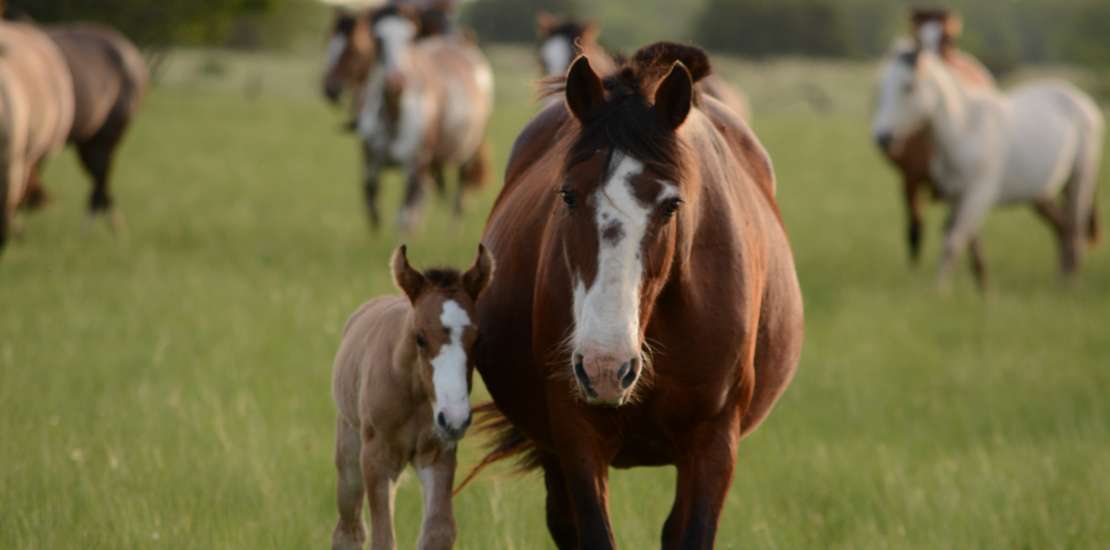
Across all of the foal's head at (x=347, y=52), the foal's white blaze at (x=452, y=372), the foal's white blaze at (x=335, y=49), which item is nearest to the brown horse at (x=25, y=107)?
the foal's head at (x=347, y=52)

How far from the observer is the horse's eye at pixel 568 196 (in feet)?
12.5

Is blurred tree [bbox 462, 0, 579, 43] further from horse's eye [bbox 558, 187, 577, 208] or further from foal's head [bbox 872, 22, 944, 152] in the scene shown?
horse's eye [bbox 558, 187, 577, 208]

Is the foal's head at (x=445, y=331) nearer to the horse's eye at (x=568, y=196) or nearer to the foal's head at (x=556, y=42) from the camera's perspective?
the horse's eye at (x=568, y=196)

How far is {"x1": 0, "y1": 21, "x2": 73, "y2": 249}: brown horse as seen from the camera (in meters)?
11.1

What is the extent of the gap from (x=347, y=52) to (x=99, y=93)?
268 centimetres

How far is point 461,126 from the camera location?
1698 cm

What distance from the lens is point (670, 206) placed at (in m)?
3.78

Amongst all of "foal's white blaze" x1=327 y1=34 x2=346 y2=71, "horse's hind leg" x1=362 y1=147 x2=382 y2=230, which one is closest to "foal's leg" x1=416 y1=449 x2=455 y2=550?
"horse's hind leg" x1=362 y1=147 x2=382 y2=230

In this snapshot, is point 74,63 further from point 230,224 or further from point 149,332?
point 149,332

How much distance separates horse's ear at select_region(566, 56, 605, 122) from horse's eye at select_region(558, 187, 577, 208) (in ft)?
0.70

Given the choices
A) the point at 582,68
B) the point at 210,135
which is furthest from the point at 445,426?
the point at 210,135

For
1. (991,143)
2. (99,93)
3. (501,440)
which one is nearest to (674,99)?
(501,440)

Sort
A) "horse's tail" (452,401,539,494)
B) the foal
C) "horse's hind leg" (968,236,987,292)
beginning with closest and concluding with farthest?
1. the foal
2. "horse's tail" (452,401,539,494)
3. "horse's hind leg" (968,236,987,292)

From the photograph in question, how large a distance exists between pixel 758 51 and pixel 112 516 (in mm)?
70003
